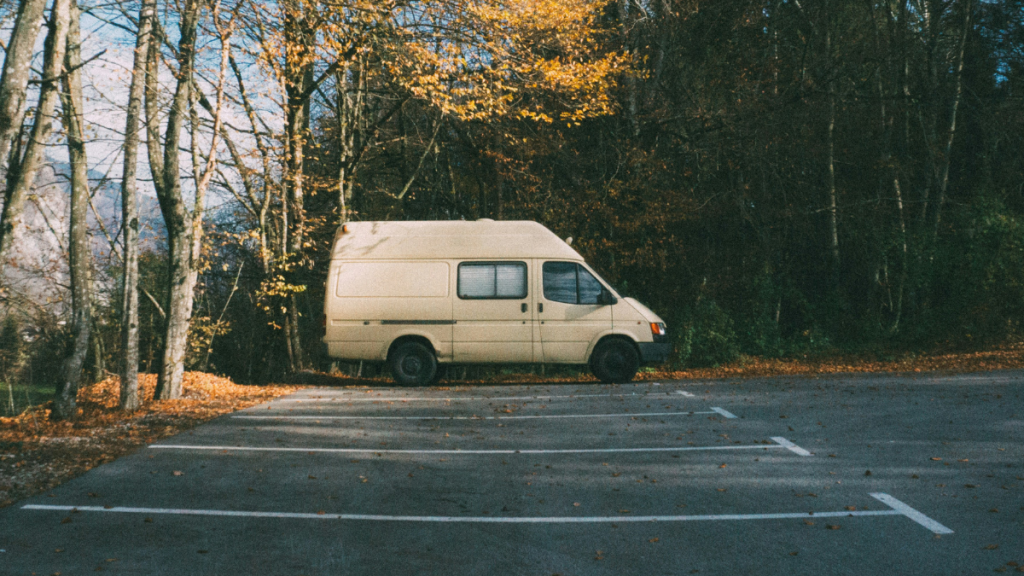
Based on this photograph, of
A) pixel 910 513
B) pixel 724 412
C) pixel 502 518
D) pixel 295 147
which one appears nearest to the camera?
pixel 910 513

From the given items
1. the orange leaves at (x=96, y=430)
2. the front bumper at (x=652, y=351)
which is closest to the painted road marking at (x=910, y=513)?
the orange leaves at (x=96, y=430)

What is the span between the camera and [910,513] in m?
5.29

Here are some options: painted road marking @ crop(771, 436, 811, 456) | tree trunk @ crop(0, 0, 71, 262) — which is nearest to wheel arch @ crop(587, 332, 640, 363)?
painted road marking @ crop(771, 436, 811, 456)

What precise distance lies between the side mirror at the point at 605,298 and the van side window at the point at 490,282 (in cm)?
128

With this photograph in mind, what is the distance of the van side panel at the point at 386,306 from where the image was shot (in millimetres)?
13422

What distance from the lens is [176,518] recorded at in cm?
541

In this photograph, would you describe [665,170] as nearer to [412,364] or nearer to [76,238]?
[412,364]

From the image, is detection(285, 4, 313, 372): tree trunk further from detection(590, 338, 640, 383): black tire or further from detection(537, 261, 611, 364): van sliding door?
detection(590, 338, 640, 383): black tire

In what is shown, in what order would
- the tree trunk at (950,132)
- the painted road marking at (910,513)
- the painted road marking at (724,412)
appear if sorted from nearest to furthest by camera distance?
the painted road marking at (910,513) < the painted road marking at (724,412) < the tree trunk at (950,132)

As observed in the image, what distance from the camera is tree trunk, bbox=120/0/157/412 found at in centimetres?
1148

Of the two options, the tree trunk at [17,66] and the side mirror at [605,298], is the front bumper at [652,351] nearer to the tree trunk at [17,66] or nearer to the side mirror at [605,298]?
the side mirror at [605,298]

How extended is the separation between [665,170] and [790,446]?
12.6 m

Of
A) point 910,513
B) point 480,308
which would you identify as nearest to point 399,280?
point 480,308

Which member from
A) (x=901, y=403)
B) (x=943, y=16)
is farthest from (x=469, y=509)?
(x=943, y=16)
